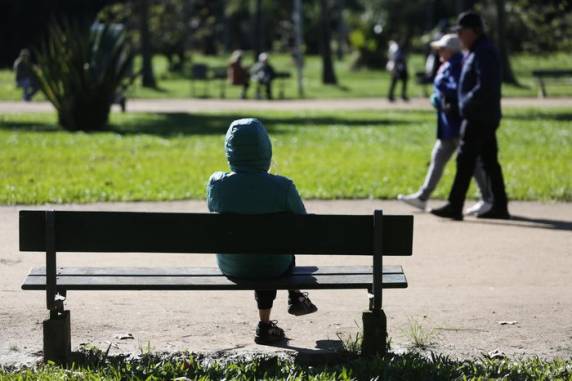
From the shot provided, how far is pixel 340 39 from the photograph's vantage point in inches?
2904

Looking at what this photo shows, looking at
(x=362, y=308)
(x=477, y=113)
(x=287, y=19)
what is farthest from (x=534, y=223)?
(x=287, y=19)

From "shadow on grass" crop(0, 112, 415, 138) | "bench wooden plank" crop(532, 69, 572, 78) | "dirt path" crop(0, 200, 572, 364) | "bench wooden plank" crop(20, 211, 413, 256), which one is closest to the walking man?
"dirt path" crop(0, 200, 572, 364)

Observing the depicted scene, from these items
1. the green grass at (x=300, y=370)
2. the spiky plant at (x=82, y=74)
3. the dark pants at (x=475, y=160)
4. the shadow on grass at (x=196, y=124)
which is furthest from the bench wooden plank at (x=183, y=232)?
the spiky plant at (x=82, y=74)

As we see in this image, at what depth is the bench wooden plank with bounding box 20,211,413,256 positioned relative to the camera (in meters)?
5.46

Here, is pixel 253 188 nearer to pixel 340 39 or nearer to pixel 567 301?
pixel 567 301

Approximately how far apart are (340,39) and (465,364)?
6901 centimetres

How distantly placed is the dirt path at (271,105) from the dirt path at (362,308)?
19.8m

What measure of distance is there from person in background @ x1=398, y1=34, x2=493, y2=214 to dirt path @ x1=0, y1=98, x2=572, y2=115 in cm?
1790

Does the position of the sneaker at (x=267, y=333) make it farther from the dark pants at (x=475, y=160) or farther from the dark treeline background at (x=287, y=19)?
the dark treeline background at (x=287, y=19)

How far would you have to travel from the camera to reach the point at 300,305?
6.12 m

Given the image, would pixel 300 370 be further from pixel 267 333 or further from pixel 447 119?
pixel 447 119

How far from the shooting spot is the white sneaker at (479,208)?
11.1m

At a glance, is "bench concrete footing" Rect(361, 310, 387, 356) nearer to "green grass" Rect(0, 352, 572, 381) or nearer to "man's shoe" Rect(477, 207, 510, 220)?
"green grass" Rect(0, 352, 572, 381)

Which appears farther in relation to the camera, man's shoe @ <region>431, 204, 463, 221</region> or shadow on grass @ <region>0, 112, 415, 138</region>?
shadow on grass @ <region>0, 112, 415, 138</region>
